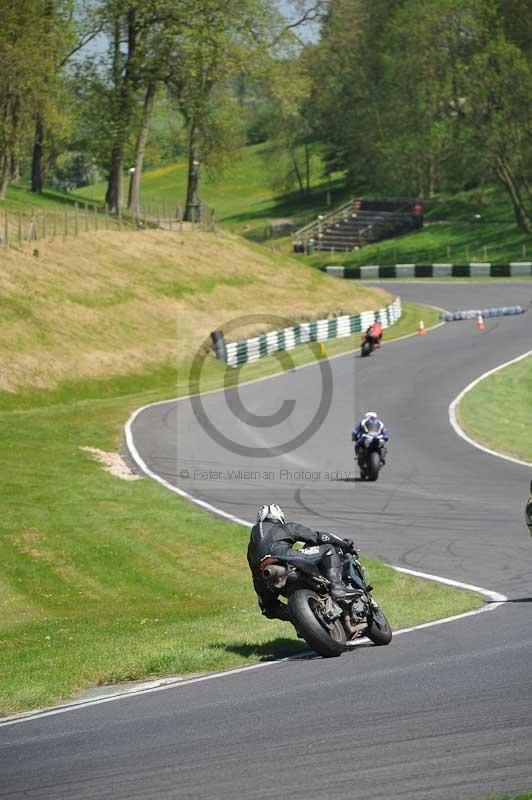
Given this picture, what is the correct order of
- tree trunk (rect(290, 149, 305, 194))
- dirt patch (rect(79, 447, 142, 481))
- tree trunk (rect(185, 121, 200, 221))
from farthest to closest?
1. tree trunk (rect(290, 149, 305, 194))
2. tree trunk (rect(185, 121, 200, 221))
3. dirt patch (rect(79, 447, 142, 481))

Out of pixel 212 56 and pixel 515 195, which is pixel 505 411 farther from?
pixel 515 195

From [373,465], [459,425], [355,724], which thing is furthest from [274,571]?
[459,425]

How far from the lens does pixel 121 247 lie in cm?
6278

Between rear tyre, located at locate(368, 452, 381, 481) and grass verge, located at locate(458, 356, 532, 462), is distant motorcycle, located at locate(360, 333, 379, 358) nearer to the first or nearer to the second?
grass verge, located at locate(458, 356, 532, 462)

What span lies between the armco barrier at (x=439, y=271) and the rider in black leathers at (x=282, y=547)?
69.1m

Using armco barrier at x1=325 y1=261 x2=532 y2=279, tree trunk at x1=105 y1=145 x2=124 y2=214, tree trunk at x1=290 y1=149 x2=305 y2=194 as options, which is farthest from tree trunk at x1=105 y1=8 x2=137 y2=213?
tree trunk at x1=290 y1=149 x2=305 y2=194

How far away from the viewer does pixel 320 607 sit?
37.6 feet

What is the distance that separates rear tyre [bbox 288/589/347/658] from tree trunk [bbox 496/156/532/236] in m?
80.3

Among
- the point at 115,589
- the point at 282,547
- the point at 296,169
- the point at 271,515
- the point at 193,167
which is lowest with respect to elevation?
the point at 115,589

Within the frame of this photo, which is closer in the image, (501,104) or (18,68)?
(18,68)

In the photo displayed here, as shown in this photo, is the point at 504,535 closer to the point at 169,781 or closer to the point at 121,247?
the point at 169,781

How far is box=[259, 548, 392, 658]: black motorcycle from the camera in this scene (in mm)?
11359

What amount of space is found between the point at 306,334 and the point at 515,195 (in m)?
43.6

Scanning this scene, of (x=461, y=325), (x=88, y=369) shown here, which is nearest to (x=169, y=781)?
(x=88, y=369)
